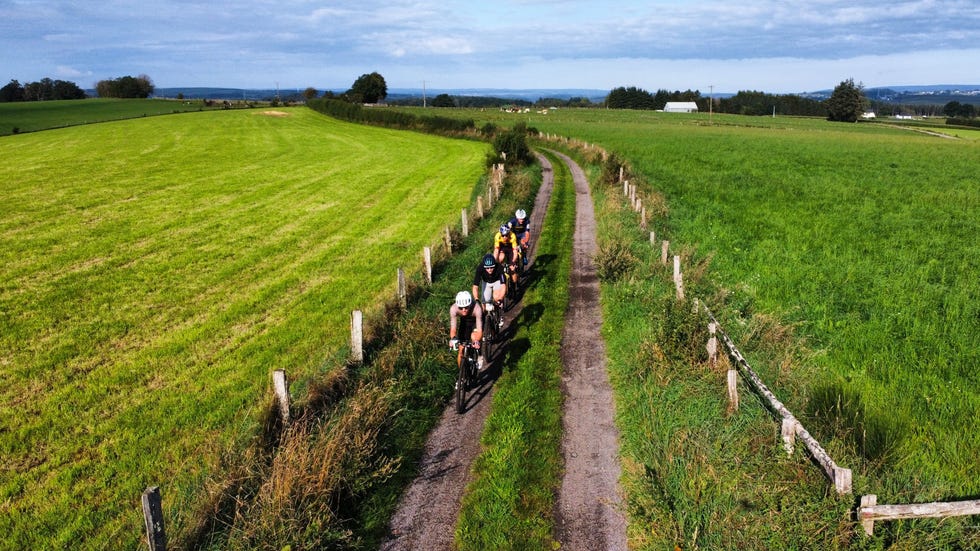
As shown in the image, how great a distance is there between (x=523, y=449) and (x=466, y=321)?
2522 millimetres

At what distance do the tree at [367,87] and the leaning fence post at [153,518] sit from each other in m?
141

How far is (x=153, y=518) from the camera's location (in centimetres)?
566

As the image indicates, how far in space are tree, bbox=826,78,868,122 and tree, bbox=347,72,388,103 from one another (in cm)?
10919

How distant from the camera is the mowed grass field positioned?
347 inches

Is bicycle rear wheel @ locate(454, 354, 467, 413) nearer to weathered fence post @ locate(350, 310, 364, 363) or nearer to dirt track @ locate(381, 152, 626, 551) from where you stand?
dirt track @ locate(381, 152, 626, 551)

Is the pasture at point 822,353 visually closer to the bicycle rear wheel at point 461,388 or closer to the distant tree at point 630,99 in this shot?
the bicycle rear wheel at point 461,388

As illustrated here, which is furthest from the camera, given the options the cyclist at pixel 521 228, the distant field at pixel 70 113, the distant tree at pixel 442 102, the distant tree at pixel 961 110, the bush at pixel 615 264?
the distant tree at pixel 961 110

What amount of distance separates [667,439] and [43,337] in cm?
1413

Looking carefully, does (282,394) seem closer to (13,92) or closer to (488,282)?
(488,282)

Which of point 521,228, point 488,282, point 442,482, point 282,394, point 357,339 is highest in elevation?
point 521,228

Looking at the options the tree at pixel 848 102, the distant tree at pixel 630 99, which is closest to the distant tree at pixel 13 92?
the distant tree at pixel 630 99

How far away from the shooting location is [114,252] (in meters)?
21.1

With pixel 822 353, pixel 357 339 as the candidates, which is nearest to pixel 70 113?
pixel 357 339

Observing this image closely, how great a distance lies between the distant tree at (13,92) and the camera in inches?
5576
